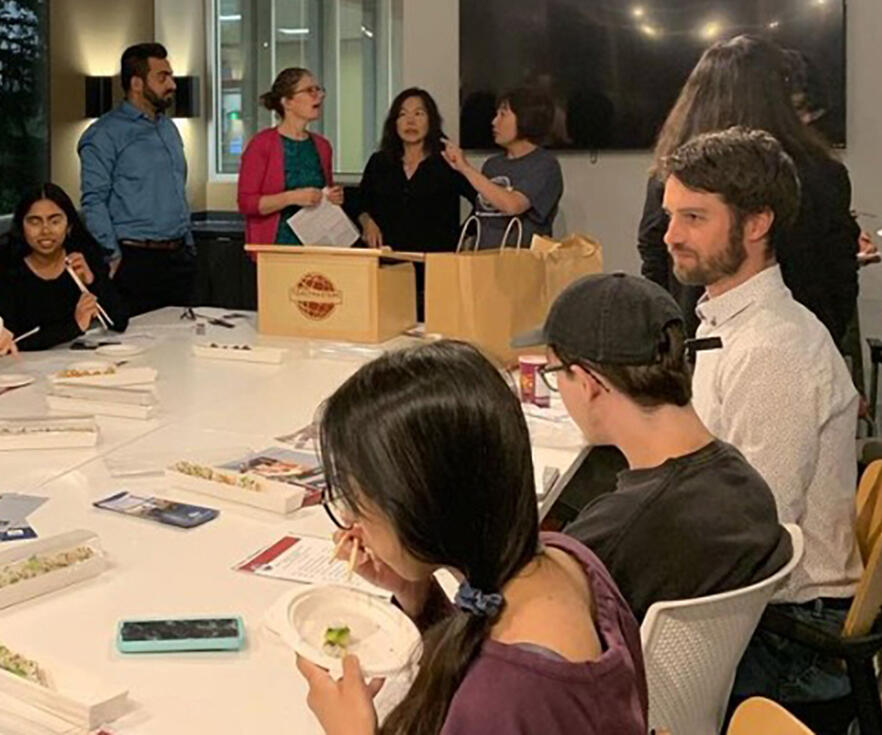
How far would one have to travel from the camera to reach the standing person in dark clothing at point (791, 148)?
2729mm

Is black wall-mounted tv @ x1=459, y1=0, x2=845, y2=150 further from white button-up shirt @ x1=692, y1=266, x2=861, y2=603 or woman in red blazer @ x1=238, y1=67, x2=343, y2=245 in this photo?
white button-up shirt @ x1=692, y1=266, x2=861, y2=603

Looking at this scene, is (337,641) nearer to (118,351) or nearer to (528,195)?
(118,351)

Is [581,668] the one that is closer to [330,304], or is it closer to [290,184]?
[330,304]

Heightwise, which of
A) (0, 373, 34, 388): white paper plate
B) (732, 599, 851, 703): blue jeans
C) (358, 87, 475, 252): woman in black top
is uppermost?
(358, 87, 475, 252): woman in black top

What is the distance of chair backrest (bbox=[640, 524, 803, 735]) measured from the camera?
143 cm

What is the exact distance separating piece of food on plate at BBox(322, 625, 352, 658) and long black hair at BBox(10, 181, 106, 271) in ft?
8.74

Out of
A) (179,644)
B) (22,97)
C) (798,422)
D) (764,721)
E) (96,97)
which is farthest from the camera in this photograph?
(96,97)

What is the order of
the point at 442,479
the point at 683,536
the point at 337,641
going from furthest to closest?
the point at 683,536 → the point at 337,641 → the point at 442,479

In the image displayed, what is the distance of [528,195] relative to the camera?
4422mm

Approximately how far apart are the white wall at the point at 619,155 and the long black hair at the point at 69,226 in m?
2.06

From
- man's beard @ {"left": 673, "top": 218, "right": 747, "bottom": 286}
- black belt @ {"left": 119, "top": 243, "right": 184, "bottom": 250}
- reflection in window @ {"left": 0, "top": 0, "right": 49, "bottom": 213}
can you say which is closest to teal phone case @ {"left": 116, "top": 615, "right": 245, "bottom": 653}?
man's beard @ {"left": 673, "top": 218, "right": 747, "bottom": 286}

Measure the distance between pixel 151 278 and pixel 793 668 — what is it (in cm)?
340

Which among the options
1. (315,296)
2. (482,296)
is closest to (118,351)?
(315,296)

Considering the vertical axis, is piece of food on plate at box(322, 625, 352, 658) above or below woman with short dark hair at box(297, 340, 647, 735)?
below
